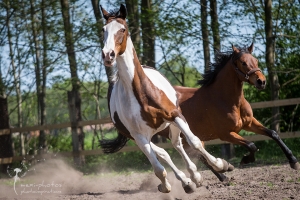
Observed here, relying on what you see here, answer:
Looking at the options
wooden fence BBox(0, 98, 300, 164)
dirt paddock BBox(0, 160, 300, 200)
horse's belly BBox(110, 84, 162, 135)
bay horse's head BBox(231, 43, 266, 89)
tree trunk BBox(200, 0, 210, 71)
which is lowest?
dirt paddock BBox(0, 160, 300, 200)

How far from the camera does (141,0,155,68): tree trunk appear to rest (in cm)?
1092

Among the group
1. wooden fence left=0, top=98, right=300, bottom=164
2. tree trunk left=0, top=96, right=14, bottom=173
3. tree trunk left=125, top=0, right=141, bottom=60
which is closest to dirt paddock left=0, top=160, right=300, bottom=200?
wooden fence left=0, top=98, right=300, bottom=164

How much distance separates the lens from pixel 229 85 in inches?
260

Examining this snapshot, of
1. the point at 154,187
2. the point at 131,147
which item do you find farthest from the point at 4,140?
the point at 154,187

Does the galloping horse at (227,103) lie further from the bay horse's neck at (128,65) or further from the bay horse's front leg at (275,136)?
the bay horse's neck at (128,65)

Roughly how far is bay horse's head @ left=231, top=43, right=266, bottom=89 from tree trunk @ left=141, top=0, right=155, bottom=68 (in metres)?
4.60

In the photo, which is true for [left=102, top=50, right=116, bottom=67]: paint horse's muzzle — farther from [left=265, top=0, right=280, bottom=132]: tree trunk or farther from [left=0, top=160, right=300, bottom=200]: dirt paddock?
[left=265, top=0, right=280, bottom=132]: tree trunk

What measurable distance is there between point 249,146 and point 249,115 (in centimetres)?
49

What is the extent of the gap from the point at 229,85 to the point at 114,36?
2527mm

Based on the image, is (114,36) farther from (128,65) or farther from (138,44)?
(138,44)

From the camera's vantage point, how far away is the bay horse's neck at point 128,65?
196 inches

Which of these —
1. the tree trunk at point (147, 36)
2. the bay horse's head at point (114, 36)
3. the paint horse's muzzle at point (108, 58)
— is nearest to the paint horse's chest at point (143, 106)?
the bay horse's head at point (114, 36)

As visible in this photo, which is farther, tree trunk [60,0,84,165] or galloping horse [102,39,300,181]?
tree trunk [60,0,84,165]

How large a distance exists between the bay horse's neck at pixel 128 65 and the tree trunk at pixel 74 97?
20.0 feet
